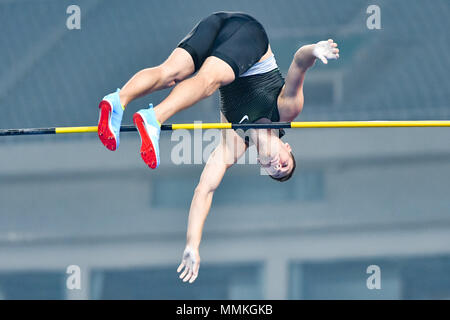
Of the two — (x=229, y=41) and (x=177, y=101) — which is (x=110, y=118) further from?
(x=229, y=41)

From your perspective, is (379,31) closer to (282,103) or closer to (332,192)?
(332,192)

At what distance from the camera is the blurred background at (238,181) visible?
2166 cm

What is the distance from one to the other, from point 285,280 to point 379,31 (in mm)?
9664

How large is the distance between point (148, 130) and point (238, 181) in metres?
18.7

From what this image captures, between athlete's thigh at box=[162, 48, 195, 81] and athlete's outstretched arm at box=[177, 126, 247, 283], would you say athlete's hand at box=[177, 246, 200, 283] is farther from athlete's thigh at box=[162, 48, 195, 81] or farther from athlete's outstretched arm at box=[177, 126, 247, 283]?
athlete's thigh at box=[162, 48, 195, 81]

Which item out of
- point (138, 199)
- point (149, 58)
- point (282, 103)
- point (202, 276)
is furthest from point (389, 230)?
point (282, 103)

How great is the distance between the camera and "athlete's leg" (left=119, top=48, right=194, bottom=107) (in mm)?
4570

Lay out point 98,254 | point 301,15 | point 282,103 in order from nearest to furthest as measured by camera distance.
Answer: point 282,103 < point 98,254 < point 301,15

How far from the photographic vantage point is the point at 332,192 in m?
23.2

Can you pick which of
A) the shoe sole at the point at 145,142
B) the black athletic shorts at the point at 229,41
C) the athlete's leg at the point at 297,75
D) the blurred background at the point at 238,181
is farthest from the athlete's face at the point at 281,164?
the blurred background at the point at 238,181

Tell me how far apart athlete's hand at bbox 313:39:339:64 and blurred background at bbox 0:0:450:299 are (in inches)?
616

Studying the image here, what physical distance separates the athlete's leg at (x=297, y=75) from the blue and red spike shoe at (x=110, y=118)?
1.29 meters

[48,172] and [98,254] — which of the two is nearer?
[98,254]

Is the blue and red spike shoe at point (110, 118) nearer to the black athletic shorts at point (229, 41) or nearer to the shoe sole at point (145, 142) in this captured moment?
the shoe sole at point (145, 142)
